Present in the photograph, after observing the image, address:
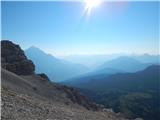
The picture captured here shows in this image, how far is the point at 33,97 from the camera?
1487 inches

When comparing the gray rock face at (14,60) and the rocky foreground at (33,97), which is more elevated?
the gray rock face at (14,60)

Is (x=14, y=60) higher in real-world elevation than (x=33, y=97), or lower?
higher

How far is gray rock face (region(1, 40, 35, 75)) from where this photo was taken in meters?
64.1

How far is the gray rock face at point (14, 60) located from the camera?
210ft

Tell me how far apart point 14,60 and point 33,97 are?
1334 inches

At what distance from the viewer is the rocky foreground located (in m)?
23.3

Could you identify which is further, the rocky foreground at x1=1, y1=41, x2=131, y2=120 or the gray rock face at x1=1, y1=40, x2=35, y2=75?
Answer: the gray rock face at x1=1, y1=40, x2=35, y2=75

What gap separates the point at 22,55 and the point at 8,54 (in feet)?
13.9

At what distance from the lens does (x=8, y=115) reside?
1931 centimetres

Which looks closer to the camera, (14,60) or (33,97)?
(33,97)

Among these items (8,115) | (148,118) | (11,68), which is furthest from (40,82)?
(148,118)

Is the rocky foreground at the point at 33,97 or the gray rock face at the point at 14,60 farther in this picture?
the gray rock face at the point at 14,60

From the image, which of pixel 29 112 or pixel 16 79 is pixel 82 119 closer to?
pixel 29 112

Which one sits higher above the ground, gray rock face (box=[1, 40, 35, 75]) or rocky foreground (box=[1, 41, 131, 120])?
gray rock face (box=[1, 40, 35, 75])
